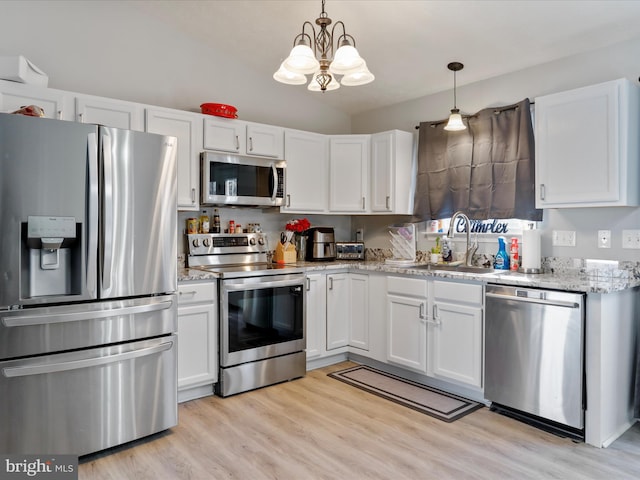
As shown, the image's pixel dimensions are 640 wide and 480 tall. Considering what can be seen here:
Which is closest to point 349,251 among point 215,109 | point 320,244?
point 320,244

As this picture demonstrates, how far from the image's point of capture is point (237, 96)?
13.4 ft

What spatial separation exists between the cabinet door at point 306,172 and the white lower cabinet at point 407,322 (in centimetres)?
105

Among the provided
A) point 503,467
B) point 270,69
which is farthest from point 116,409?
point 270,69

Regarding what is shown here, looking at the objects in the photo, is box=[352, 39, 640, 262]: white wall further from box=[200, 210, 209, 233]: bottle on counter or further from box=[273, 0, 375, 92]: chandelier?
box=[200, 210, 209, 233]: bottle on counter

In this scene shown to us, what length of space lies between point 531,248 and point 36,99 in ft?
11.0

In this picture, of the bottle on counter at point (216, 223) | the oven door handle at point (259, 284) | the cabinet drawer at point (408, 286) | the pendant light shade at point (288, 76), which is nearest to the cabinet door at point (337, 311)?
the oven door handle at point (259, 284)

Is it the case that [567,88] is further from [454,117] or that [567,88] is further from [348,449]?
[348,449]

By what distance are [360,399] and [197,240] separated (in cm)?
175

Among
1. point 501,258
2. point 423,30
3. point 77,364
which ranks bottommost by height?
point 77,364

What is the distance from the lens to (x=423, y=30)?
3.23 metres

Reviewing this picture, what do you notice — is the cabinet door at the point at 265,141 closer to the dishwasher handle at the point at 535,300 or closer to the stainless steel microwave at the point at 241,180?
the stainless steel microwave at the point at 241,180

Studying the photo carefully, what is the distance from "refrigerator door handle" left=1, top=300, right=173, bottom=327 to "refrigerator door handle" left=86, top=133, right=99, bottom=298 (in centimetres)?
11

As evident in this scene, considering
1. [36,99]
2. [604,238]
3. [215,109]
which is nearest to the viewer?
[36,99]

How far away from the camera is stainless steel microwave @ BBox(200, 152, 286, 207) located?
11.3 feet
